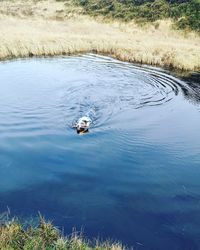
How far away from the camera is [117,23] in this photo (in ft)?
127

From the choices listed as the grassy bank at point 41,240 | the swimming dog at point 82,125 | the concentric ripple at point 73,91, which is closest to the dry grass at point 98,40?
the concentric ripple at point 73,91

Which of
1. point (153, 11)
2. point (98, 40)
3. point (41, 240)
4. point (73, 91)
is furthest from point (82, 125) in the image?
point (153, 11)

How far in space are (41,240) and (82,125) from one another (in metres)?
7.29

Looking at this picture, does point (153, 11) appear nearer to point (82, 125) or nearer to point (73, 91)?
point (73, 91)

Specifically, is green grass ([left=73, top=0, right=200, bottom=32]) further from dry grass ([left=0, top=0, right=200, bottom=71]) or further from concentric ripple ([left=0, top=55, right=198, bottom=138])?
concentric ripple ([left=0, top=55, right=198, bottom=138])

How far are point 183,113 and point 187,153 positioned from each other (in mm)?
4390

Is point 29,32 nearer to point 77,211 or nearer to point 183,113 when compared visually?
point 183,113

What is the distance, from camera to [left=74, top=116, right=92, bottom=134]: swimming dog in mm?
14492

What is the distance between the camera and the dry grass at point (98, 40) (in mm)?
26859

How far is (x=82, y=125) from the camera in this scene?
14711 millimetres

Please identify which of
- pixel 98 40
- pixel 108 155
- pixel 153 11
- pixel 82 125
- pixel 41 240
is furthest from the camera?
pixel 153 11

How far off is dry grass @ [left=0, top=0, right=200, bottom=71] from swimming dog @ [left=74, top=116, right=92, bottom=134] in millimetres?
11774

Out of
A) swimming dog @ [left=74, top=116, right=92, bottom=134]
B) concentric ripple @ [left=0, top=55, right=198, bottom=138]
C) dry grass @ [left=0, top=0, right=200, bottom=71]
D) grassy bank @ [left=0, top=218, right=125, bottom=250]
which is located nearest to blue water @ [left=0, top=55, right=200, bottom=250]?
concentric ripple @ [left=0, top=55, right=198, bottom=138]

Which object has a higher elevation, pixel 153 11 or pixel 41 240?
pixel 153 11
